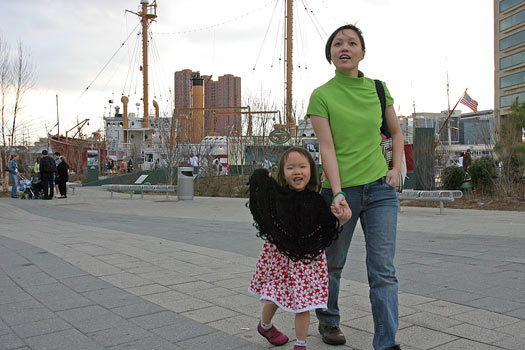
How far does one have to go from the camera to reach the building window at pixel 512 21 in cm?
5938

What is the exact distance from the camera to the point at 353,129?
9.93 feet

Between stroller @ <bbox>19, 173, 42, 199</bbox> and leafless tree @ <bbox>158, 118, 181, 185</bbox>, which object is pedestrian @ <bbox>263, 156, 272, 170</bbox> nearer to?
leafless tree @ <bbox>158, 118, 181, 185</bbox>

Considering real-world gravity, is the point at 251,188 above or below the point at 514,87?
below

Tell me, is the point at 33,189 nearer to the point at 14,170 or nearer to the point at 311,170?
the point at 14,170

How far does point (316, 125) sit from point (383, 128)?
1.60 feet

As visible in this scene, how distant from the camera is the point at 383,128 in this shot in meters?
3.25

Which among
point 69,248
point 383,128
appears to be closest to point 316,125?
point 383,128

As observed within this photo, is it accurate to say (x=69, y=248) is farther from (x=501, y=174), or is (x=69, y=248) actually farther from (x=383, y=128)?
(x=501, y=174)

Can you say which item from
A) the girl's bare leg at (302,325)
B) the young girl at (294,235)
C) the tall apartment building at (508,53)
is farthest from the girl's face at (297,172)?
the tall apartment building at (508,53)

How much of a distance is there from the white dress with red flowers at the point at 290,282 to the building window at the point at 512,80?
65081 millimetres

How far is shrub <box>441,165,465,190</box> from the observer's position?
16641 mm

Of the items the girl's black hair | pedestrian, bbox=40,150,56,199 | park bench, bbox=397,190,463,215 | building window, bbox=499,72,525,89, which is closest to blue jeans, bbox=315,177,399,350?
the girl's black hair

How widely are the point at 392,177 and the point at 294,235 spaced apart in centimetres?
67

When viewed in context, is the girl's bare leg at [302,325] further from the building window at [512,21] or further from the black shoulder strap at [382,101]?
the building window at [512,21]
